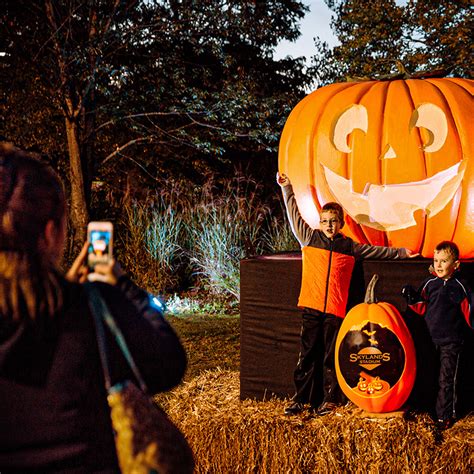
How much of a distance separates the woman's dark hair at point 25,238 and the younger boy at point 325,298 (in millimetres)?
2775

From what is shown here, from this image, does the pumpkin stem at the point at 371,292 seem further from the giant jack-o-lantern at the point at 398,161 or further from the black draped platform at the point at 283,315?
the giant jack-o-lantern at the point at 398,161

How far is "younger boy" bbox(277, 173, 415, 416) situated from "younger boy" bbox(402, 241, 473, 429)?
1.23 ft

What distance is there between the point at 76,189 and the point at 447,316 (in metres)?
10.1

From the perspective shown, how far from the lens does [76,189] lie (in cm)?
1288

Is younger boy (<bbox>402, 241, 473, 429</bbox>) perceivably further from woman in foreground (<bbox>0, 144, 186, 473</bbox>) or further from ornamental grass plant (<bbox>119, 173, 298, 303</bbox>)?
ornamental grass plant (<bbox>119, 173, 298, 303</bbox>)

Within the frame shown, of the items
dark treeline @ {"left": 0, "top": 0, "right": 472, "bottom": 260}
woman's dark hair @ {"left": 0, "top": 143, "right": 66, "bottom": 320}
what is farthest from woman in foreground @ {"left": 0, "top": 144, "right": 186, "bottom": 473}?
dark treeline @ {"left": 0, "top": 0, "right": 472, "bottom": 260}

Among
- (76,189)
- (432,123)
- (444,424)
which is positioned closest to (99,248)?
(444,424)

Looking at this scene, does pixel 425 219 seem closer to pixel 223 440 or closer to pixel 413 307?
pixel 413 307

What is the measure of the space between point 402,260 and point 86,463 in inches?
121

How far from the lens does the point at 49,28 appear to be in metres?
12.7

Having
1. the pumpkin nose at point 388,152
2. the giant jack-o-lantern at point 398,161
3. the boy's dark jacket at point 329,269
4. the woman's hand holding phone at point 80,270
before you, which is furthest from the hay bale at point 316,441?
the woman's hand holding phone at point 80,270

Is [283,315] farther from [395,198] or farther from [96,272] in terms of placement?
[96,272]

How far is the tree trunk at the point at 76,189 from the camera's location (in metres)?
12.6

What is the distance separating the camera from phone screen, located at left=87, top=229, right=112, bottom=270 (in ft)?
4.40
